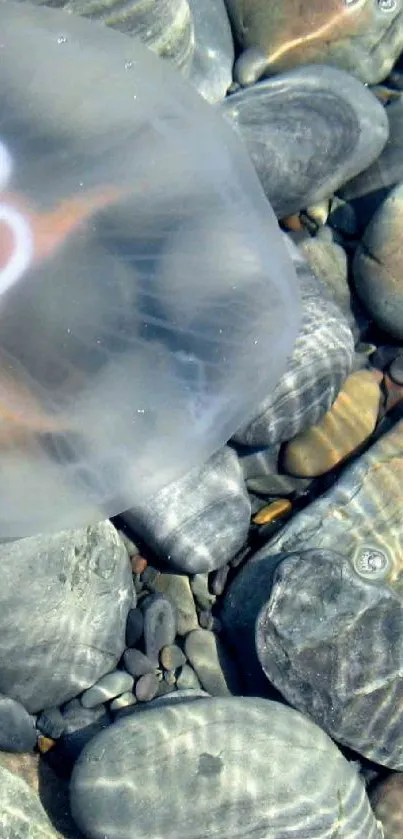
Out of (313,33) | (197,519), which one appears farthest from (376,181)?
(197,519)

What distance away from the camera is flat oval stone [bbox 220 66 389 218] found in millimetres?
4398

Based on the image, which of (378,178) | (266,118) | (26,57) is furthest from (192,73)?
(26,57)

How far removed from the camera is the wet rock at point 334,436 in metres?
4.17

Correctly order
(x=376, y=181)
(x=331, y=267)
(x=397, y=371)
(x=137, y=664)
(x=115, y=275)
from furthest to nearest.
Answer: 1. (x=376, y=181)
2. (x=331, y=267)
3. (x=397, y=371)
4. (x=137, y=664)
5. (x=115, y=275)

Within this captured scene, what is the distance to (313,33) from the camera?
494 cm

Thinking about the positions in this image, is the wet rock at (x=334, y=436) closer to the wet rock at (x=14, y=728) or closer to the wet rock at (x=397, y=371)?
the wet rock at (x=397, y=371)

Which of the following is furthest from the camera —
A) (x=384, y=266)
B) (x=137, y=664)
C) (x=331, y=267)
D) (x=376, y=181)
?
(x=376, y=181)

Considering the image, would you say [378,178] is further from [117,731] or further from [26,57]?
[117,731]

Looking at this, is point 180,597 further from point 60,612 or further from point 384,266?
point 384,266

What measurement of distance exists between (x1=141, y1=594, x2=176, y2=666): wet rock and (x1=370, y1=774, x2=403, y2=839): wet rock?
1.05 meters

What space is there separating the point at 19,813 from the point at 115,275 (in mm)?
1967

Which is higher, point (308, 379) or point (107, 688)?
point (308, 379)

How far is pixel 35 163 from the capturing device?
2.27 meters

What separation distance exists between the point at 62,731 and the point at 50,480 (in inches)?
64.7
